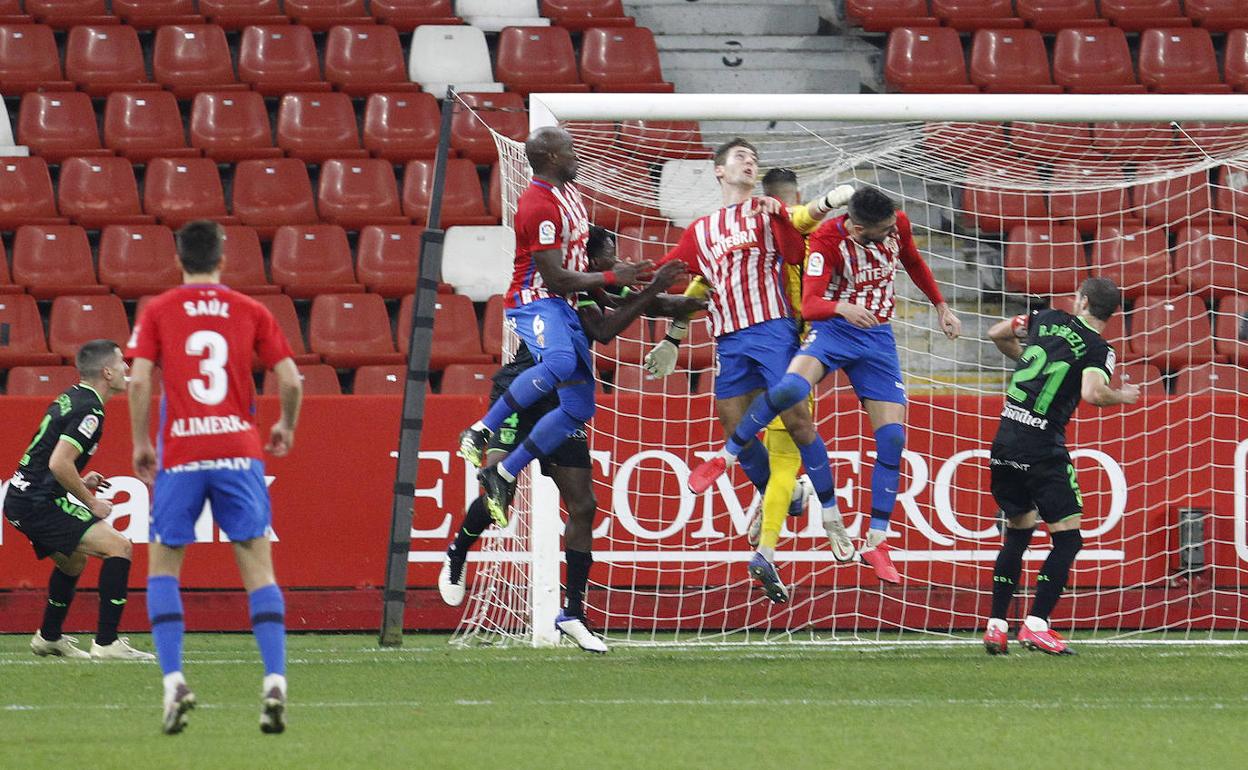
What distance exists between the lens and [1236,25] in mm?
15930

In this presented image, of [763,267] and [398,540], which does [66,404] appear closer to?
[398,540]

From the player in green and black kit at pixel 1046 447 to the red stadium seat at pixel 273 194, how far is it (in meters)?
6.80

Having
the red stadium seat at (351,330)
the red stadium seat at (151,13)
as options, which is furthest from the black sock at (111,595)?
the red stadium seat at (151,13)

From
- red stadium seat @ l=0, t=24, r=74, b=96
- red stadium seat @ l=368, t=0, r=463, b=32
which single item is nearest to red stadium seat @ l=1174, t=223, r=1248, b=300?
red stadium seat @ l=368, t=0, r=463, b=32

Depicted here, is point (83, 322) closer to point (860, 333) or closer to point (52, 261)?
point (52, 261)

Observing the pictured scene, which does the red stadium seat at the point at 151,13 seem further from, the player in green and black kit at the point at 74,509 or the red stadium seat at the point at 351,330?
the player in green and black kit at the point at 74,509

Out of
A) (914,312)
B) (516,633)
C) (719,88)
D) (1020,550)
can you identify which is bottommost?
(516,633)

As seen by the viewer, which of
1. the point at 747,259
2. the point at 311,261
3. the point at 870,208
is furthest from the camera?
the point at 311,261

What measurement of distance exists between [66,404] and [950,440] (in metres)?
5.42

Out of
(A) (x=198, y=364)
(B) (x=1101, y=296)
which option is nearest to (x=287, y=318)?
(B) (x=1101, y=296)

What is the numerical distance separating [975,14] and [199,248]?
11161 millimetres

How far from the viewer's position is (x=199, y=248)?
20.1 ft

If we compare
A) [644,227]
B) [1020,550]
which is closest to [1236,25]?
[644,227]

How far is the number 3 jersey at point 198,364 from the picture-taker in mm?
6082
